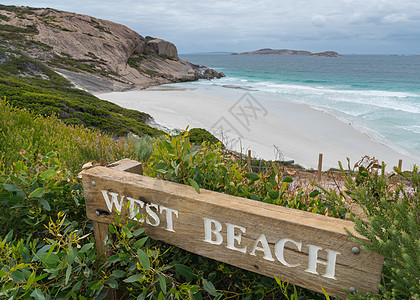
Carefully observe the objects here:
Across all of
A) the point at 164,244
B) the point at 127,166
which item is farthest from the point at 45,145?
the point at 164,244

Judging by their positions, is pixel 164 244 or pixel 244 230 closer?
pixel 244 230

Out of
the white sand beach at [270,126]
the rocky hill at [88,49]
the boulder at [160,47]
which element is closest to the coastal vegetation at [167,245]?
the white sand beach at [270,126]

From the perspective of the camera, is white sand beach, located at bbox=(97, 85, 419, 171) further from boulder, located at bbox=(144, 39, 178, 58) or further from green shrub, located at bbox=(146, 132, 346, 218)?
boulder, located at bbox=(144, 39, 178, 58)

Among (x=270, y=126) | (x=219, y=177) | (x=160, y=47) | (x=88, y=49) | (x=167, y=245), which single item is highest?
(x=160, y=47)

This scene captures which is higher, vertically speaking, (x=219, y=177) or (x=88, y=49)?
(x=88, y=49)

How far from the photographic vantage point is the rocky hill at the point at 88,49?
A: 3912cm

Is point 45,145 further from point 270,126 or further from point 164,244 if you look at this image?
point 270,126

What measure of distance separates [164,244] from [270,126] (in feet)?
71.0

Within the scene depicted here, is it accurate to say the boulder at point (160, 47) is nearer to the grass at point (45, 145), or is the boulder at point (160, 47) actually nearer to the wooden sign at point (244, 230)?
the grass at point (45, 145)

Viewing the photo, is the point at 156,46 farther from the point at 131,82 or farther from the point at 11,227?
the point at 11,227

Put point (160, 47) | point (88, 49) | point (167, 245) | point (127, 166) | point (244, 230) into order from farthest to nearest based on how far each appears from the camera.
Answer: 1. point (160, 47)
2. point (88, 49)
3. point (127, 166)
4. point (167, 245)
5. point (244, 230)

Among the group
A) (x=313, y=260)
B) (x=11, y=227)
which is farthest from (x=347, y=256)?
(x=11, y=227)

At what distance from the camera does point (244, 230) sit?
1383mm

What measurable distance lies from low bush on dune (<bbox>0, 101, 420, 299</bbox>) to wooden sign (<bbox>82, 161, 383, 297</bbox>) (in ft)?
0.25
